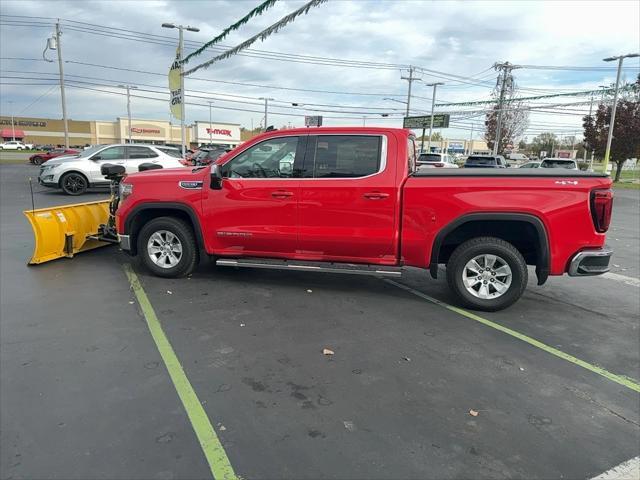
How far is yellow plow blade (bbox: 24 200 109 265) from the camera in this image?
21.4ft

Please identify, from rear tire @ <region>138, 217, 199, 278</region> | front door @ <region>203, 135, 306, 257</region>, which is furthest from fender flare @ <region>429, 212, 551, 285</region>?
rear tire @ <region>138, 217, 199, 278</region>

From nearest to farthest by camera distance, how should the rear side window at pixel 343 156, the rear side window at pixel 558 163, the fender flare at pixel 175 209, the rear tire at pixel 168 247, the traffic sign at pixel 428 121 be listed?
1. the rear side window at pixel 343 156
2. the fender flare at pixel 175 209
3. the rear tire at pixel 168 247
4. the rear side window at pixel 558 163
5. the traffic sign at pixel 428 121

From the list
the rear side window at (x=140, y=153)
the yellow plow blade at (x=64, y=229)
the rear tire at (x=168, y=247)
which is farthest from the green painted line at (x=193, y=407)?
the rear side window at (x=140, y=153)

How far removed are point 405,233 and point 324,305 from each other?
1244mm

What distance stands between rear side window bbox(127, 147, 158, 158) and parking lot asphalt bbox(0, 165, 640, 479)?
32.7 ft

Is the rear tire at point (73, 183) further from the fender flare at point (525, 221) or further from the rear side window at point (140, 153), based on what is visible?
the fender flare at point (525, 221)

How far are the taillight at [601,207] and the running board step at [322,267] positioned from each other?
2098mm

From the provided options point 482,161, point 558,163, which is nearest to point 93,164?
point 482,161

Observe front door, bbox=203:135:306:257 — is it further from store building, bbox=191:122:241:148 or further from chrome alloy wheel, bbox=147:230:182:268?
store building, bbox=191:122:241:148

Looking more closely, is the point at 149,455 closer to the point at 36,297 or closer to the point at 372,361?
the point at 372,361

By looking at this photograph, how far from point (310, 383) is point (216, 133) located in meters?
89.7

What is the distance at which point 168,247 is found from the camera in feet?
19.9

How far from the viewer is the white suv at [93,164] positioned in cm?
1475

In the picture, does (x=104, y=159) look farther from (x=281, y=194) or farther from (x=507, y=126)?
(x=507, y=126)
